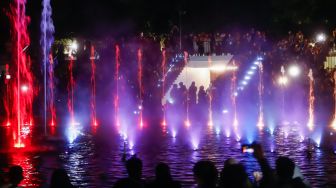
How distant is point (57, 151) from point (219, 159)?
477cm

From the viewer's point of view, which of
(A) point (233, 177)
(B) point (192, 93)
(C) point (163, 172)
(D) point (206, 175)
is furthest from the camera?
(B) point (192, 93)

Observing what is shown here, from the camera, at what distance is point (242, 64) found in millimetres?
41219

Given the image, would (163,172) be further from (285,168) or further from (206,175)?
(285,168)

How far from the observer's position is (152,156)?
18.5m

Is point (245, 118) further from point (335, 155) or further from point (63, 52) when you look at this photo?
point (63, 52)

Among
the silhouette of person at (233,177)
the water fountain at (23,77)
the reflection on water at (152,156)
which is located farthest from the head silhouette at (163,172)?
the water fountain at (23,77)

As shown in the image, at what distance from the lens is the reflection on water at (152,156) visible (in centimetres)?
1489

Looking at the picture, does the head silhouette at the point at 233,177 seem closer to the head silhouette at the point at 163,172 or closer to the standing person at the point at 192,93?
the head silhouette at the point at 163,172

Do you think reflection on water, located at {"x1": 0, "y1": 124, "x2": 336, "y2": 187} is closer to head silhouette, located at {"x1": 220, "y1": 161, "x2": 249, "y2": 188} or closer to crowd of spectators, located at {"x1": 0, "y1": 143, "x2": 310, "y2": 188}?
crowd of spectators, located at {"x1": 0, "y1": 143, "x2": 310, "y2": 188}

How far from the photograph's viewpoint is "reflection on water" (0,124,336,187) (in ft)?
48.9

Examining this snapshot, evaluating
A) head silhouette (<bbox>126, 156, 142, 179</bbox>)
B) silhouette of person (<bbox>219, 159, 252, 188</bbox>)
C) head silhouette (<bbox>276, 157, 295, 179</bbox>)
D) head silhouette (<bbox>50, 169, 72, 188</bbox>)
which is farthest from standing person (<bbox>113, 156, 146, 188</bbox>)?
head silhouette (<bbox>276, 157, 295, 179</bbox>)

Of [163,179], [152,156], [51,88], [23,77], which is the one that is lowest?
[152,156]

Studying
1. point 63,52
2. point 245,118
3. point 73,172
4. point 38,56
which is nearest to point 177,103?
point 245,118

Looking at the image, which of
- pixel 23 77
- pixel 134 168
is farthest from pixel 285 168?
pixel 23 77
